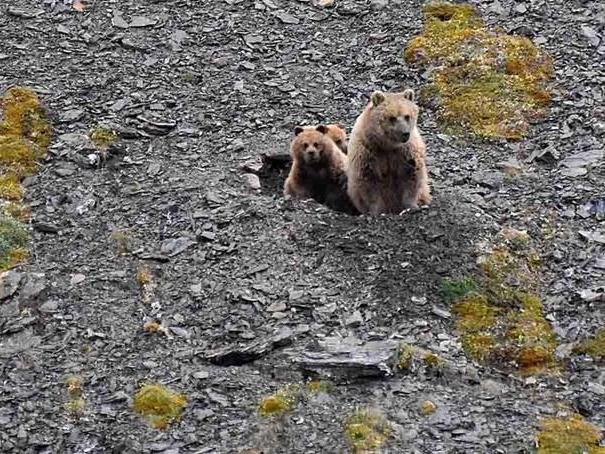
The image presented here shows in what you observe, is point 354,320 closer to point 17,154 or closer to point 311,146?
point 311,146

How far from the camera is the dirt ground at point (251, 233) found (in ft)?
39.5

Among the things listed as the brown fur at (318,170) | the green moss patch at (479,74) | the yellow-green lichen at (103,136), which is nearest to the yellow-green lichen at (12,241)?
the yellow-green lichen at (103,136)

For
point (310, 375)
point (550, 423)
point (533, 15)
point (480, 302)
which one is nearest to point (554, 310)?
point (480, 302)

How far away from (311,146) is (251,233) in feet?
7.17

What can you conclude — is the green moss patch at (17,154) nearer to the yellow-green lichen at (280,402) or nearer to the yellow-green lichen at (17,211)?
the yellow-green lichen at (17,211)

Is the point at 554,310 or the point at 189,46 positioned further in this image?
the point at 189,46

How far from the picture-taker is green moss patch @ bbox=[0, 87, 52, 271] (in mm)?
14883

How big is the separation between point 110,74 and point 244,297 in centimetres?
733

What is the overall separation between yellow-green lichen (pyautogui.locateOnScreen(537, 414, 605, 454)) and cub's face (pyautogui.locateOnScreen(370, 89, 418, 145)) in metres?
4.69

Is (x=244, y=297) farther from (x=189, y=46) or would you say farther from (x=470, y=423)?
(x=189, y=46)

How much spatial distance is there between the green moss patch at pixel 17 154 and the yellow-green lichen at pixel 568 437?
23.4 ft

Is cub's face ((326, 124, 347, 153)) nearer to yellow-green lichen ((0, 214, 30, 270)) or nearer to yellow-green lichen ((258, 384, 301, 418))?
yellow-green lichen ((0, 214, 30, 270))

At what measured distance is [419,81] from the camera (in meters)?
19.4

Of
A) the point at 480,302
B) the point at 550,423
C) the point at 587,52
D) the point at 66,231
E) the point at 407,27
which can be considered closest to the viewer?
the point at 550,423
